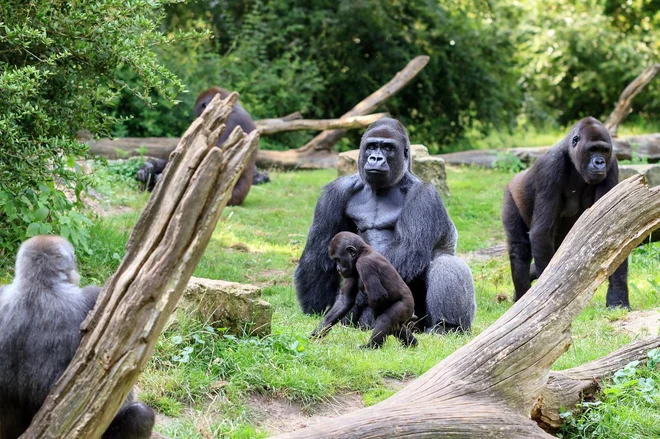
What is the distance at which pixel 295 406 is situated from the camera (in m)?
4.14

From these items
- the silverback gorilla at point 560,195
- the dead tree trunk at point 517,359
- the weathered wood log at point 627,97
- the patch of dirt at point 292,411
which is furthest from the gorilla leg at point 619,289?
the weathered wood log at point 627,97

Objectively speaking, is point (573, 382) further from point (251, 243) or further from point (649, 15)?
point (649, 15)

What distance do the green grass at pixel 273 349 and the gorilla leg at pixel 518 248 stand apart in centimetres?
22

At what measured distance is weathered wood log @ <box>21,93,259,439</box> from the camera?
2689 millimetres

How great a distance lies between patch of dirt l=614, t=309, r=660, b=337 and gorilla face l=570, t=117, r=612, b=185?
1.08 metres

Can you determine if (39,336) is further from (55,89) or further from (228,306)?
(55,89)

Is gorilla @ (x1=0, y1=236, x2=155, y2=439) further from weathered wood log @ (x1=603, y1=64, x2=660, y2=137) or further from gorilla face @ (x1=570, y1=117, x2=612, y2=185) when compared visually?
weathered wood log @ (x1=603, y1=64, x2=660, y2=137)

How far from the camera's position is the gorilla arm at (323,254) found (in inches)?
247

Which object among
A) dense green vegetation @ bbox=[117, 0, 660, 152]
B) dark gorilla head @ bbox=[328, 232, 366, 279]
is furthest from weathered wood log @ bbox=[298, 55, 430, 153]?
dark gorilla head @ bbox=[328, 232, 366, 279]

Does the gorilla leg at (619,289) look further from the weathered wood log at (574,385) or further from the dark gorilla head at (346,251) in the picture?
the dark gorilla head at (346,251)

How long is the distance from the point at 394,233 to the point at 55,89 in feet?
8.08

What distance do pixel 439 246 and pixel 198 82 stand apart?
9132mm

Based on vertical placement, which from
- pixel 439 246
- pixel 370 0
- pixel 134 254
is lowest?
pixel 439 246

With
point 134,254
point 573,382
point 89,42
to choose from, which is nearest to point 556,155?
point 573,382
